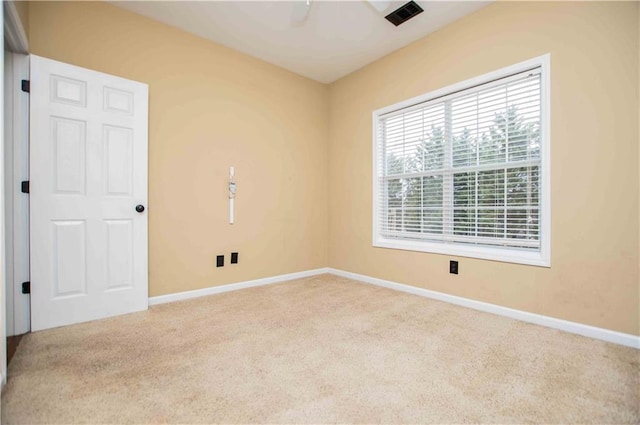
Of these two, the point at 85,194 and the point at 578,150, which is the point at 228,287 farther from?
the point at 578,150

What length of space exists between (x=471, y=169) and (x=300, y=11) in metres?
1.99

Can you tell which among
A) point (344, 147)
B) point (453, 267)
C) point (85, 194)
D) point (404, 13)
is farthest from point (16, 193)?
point (453, 267)

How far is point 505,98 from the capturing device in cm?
249

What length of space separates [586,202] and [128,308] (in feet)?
11.7

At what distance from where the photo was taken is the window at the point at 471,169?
2340 mm

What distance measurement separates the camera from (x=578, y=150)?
2.08 m

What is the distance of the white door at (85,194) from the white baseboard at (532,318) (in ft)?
8.26

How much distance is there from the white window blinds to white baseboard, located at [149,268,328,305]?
3.62 ft

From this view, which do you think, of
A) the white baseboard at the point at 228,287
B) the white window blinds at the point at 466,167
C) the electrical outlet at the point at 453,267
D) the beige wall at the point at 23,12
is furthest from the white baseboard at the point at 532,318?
the beige wall at the point at 23,12

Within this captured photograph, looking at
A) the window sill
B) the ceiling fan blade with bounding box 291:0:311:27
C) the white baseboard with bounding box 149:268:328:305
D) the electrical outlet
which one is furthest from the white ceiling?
the white baseboard with bounding box 149:268:328:305

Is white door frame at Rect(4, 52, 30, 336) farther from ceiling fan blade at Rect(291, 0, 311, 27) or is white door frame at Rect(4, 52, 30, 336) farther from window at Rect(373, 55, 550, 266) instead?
window at Rect(373, 55, 550, 266)

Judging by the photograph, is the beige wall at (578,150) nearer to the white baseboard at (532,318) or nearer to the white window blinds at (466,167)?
the white baseboard at (532,318)

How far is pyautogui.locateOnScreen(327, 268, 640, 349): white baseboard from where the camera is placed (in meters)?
1.93

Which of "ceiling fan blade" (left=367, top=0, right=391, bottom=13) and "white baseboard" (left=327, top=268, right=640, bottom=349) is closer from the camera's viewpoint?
"white baseboard" (left=327, top=268, right=640, bottom=349)
